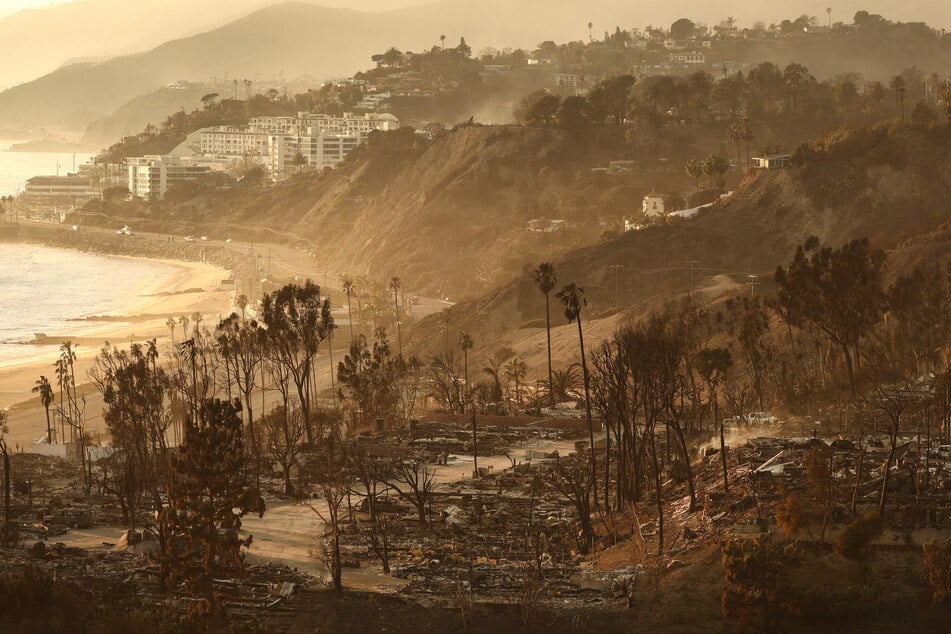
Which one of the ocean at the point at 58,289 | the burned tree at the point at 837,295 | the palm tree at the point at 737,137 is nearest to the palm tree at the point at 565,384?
the burned tree at the point at 837,295

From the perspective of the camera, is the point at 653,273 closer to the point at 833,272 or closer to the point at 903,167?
the point at 903,167

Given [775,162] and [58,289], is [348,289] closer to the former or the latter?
[775,162]

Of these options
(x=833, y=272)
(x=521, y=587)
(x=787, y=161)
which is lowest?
(x=521, y=587)

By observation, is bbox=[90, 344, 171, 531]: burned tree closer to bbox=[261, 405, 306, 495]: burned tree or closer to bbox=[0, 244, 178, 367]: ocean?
bbox=[261, 405, 306, 495]: burned tree

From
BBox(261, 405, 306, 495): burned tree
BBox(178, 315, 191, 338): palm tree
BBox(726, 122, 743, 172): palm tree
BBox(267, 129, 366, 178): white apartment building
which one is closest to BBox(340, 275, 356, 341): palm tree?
BBox(178, 315, 191, 338): palm tree

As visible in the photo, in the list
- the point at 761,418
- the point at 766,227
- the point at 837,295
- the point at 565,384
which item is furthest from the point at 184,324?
the point at 761,418

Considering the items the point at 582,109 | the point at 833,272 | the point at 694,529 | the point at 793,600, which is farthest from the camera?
the point at 582,109

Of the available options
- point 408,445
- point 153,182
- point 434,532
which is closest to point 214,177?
point 153,182

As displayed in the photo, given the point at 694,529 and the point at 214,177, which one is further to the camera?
the point at 214,177
